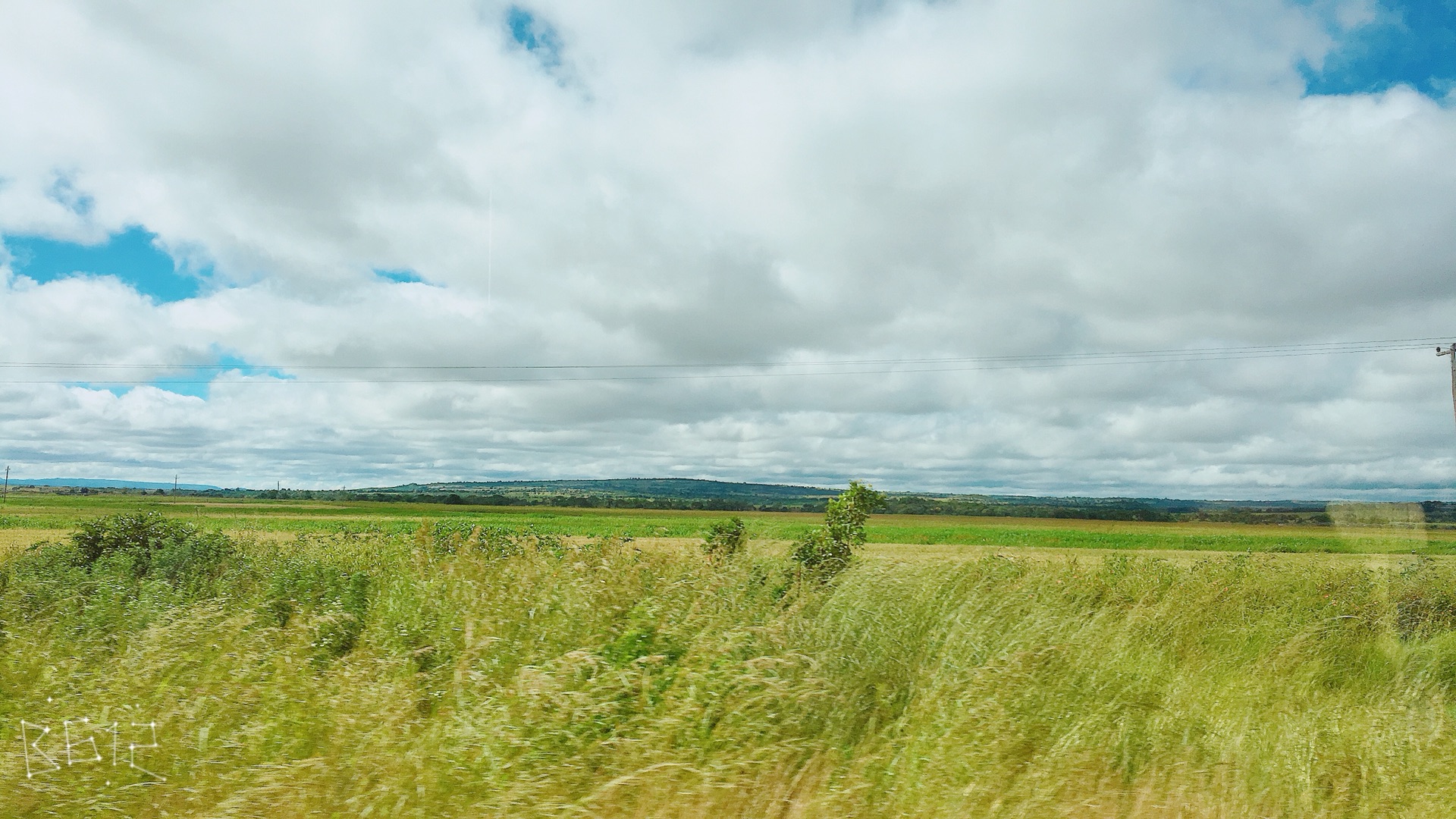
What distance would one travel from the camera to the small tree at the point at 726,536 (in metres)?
12.3

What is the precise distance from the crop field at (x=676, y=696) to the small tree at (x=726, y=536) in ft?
7.05

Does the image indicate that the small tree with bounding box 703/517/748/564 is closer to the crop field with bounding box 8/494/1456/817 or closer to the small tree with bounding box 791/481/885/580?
the small tree with bounding box 791/481/885/580

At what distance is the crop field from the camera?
13.5 ft

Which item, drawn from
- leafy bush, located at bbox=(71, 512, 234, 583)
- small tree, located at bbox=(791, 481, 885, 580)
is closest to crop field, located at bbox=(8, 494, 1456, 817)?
leafy bush, located at bbox=(71, 512, 234, 583)

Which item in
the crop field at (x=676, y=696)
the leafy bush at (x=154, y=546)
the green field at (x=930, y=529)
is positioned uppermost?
the leafy bush at (x=154, y=546)

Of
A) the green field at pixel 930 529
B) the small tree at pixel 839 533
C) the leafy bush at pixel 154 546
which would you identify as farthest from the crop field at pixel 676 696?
→ the green field at pixel 930 529

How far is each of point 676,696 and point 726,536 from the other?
8.51 metres

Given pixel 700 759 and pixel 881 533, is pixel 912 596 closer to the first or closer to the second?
pixel 700 759

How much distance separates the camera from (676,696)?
199 inches

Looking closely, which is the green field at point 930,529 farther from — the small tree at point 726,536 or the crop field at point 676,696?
the crop field at point 676,696

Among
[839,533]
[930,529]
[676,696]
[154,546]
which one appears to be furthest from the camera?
[930,529]

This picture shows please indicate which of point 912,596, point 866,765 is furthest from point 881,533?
point 866,765

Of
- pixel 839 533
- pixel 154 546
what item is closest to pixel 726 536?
pixel 839 533

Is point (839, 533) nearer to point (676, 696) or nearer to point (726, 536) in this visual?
point (726, 536)
